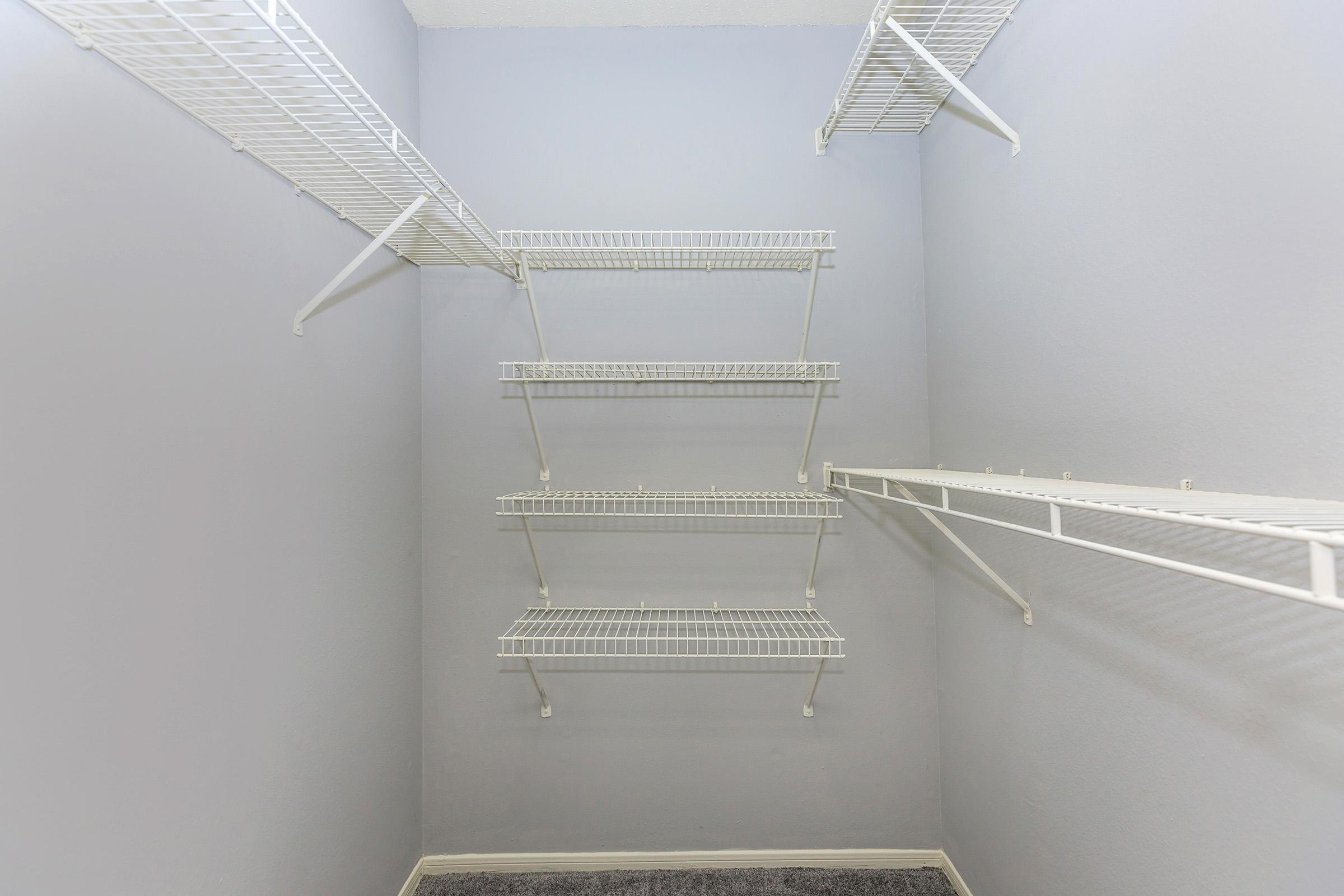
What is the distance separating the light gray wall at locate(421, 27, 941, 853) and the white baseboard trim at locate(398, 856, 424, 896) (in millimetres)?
54

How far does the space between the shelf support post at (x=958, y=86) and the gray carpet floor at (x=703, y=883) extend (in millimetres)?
2144

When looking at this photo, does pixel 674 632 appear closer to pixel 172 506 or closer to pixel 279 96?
pixel 172 506

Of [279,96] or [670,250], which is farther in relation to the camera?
[670,250]

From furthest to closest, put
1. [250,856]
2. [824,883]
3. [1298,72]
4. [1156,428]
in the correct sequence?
[824,883]
[250,856]
[1156,428]
[1298,72]

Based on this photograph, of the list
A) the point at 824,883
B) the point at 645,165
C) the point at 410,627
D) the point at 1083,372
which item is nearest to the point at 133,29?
the point at 645,165

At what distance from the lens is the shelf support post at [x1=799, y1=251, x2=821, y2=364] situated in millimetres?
1598

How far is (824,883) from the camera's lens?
1775 millimetres

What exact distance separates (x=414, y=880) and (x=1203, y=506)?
2268mm

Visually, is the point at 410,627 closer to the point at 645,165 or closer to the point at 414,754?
the point at 414,754

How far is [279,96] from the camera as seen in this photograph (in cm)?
95

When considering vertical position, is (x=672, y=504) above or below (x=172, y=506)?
below

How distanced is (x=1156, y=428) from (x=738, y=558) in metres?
1.17

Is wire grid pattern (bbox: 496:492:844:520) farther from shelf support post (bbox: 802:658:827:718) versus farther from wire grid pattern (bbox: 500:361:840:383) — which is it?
shelf support post (bbox: 802:658:827:718)

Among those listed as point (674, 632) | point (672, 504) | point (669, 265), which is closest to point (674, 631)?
point (674, 632)
